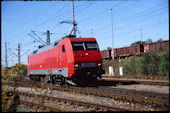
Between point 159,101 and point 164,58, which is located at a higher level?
point 164,58

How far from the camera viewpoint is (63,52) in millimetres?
13625

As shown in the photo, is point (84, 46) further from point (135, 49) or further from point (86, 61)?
point (135, 49)

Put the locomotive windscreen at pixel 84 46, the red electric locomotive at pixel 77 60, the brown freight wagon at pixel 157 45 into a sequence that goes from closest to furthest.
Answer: the red electric locomotive at pixel 77 60 → the locomotive windscreen at pixel 84 46 → the brown freight wagon at pixel 157 45

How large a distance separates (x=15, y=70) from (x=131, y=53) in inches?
1140

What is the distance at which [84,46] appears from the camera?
1357 centimetres

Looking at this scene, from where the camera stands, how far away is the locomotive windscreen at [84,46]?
13.2 meters

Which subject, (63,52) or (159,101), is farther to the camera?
(63,52)

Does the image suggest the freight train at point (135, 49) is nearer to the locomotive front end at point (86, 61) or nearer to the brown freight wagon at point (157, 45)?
the brown freight wagon at point (157, 45)

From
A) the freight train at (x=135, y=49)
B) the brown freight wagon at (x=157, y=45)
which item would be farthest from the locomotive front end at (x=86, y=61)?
the freight train at (x=135, y=49)

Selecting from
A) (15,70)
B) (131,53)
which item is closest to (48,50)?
(15,70)

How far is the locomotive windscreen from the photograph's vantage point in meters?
13.2

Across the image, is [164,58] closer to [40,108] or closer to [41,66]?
[41,66]

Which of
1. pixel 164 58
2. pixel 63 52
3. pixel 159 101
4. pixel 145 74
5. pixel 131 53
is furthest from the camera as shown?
pixel 131 53

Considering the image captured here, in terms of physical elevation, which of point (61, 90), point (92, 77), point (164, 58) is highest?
point (164, 58)
